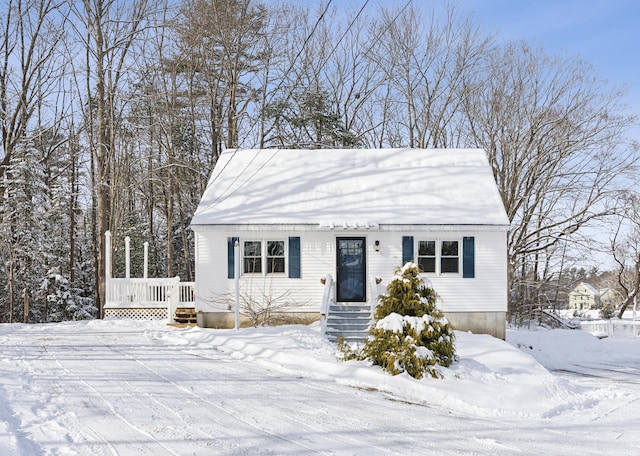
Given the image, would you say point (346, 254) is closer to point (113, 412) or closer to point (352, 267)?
point (352, 267)

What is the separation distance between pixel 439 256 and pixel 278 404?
32.3ft

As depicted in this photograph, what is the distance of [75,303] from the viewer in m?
27.4

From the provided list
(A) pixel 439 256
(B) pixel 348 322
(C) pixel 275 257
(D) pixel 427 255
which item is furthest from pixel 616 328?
(C) pixel 275 257

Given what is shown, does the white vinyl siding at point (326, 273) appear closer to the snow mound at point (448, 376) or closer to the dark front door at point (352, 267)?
the dark front door at point (352, 267)

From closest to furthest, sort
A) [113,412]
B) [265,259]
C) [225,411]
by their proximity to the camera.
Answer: [113,412], [225,411], [265,259]

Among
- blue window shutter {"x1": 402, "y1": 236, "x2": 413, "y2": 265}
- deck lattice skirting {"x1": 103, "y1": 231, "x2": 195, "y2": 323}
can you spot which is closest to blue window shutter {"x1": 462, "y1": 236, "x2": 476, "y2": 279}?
blue window shutter {"x1": 402, "y1": 236, "x2": 413, "y2": 265}

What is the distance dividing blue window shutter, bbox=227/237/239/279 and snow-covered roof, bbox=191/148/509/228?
58 cm

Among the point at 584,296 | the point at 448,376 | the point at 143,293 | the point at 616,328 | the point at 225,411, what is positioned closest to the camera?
the point at 225,411

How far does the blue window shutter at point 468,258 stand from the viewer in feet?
55.0

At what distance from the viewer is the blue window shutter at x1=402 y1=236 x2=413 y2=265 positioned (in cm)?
1678

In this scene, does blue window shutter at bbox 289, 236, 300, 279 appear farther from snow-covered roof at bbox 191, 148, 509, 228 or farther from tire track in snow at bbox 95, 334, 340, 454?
tire track in snow at bbox 95, 334, 340, 454

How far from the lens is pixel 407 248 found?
16812 mm

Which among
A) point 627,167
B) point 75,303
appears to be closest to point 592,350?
point 627,167

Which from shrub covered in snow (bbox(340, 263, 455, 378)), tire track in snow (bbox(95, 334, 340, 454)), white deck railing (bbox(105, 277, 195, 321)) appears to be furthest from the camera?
white deck railing (bbox(105, 277, 195, 321))
